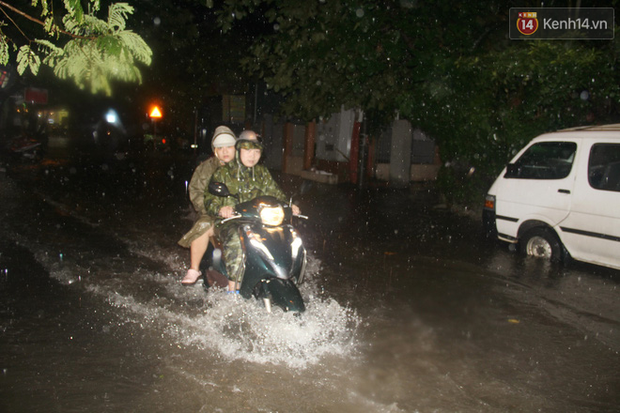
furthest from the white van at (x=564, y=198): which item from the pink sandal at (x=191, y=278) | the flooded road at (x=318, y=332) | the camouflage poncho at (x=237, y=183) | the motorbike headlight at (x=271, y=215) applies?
the pink sandal at (x=191, y=278)

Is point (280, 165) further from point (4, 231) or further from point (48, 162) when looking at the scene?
point (4, 231)

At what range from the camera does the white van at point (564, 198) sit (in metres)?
7.12

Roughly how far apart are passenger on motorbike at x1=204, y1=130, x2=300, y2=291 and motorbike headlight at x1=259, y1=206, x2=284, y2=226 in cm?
33

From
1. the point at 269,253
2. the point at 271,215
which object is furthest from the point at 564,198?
the point at 269,253

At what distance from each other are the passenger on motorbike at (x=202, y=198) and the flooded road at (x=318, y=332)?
44 centimetres

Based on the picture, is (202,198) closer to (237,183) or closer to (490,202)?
(237,183)

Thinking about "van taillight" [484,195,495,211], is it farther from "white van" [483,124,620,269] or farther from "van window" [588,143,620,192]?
"van window" [588,143,620,192]

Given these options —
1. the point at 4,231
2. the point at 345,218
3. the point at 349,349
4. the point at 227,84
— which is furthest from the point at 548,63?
the point at 227,84

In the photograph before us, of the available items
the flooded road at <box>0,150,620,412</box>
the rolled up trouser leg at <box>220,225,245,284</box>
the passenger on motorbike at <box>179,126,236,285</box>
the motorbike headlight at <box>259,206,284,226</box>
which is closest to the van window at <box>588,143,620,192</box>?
the flooded road at <box>0,150,620,412</box>

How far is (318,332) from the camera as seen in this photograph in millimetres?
4840

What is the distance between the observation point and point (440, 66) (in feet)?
39.2

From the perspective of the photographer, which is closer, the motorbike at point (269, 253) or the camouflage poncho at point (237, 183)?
the motorbike at point (269, 253)

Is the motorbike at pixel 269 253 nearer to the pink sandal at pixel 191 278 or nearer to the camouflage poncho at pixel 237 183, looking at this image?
the camouflage poncho at pixel 237 183

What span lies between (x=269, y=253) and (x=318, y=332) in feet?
2.77
